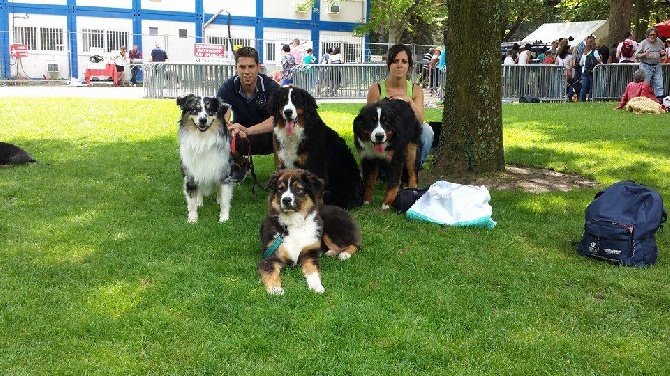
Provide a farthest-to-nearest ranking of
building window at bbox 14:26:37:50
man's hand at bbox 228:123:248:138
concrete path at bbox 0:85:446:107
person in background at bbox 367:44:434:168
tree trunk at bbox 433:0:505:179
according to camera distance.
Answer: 1. building window at bbox 14:26:37:50
2. concrete path at bbox 0:85:446:107
3. tree trunk at bbox 433:0:505:179
4. person in background at bbox 367:44:434:168
5. man's hand at bbox 228:123:248:138

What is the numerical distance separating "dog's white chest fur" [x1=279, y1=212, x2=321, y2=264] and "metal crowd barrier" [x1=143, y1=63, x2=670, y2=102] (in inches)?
615

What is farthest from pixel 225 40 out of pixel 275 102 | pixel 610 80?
pixel 275 102

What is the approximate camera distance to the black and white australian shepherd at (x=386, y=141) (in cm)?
679

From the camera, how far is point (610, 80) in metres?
20.9

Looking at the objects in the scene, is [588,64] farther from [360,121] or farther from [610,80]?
Answer: [360,121]

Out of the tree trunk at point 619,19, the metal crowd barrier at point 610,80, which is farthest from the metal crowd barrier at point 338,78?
the tree trunk at point 619,19

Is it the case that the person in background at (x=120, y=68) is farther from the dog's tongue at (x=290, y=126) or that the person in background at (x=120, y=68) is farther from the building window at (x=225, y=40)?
the dog's tongue at (x=290, y=126)

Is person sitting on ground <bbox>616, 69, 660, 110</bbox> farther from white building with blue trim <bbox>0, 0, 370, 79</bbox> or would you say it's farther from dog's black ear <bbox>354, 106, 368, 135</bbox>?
white building with blue trim <bbox>0, 0, 370, 79</bbox>

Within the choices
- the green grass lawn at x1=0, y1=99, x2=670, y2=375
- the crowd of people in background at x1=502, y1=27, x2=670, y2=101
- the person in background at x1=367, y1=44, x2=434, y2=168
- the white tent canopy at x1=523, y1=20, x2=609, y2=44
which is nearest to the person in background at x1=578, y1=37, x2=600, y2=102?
the crowd of people in background at x1=502, y1=27, x2=670, y2=101

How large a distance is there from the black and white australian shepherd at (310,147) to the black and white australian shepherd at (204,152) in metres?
0.62

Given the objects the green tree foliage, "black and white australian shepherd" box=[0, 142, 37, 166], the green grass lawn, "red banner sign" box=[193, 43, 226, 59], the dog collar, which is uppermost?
the green tree foliage

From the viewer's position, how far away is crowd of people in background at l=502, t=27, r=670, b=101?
60.1 feet

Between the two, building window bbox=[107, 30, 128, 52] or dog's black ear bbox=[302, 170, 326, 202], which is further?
building window bbox=[107, 30, 128, 52]

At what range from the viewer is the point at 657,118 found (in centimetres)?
1453
